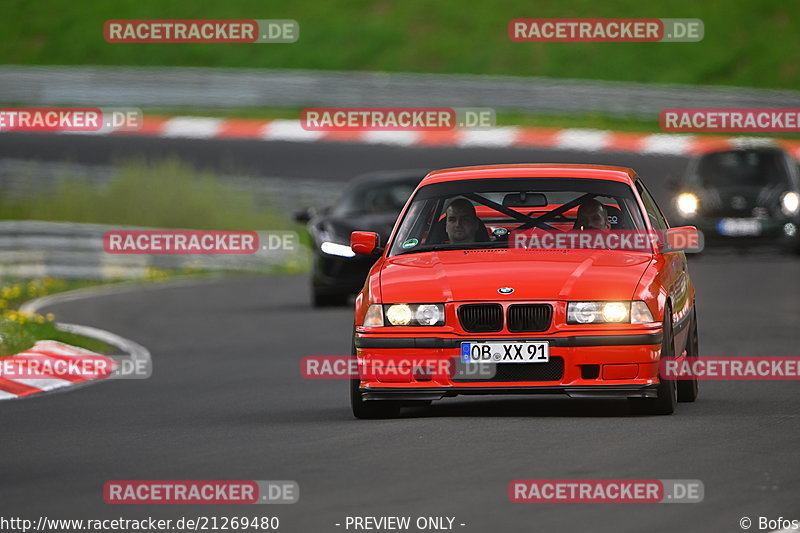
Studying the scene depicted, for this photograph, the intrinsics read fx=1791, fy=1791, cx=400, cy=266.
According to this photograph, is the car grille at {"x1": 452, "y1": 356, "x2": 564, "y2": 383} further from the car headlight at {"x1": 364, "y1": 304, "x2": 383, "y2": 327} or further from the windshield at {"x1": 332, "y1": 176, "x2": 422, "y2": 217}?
the windshield at {"x1": 332, "y1": 176, "x2": 422, "y2": 217}

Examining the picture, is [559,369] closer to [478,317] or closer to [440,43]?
[478,317]

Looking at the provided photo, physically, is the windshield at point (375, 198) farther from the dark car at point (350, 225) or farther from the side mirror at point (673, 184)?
the side mirror at point (673, 184)

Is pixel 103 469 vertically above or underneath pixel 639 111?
underneath

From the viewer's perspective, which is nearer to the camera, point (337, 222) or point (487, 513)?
point (487, 513)

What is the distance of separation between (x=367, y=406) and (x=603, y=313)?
4.69 feet

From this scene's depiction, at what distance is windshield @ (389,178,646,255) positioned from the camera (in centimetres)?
1045

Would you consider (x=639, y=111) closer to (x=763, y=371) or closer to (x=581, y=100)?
(x=581, y=100)

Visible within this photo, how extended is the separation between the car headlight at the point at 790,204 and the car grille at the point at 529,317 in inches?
558

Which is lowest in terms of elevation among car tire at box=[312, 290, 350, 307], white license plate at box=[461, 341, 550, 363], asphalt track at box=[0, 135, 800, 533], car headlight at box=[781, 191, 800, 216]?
asphalt track at box=[0, 135, 800, 533]

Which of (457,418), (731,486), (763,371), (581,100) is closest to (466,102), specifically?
(581,100)

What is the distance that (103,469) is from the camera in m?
8.17

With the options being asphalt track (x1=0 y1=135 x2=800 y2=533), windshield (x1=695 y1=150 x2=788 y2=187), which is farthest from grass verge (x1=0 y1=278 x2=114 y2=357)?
windshield (x1=695 y1=150 x2=788 y2=187)

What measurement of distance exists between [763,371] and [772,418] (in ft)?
9.86

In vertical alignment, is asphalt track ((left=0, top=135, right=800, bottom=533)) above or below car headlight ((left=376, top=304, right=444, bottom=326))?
below
